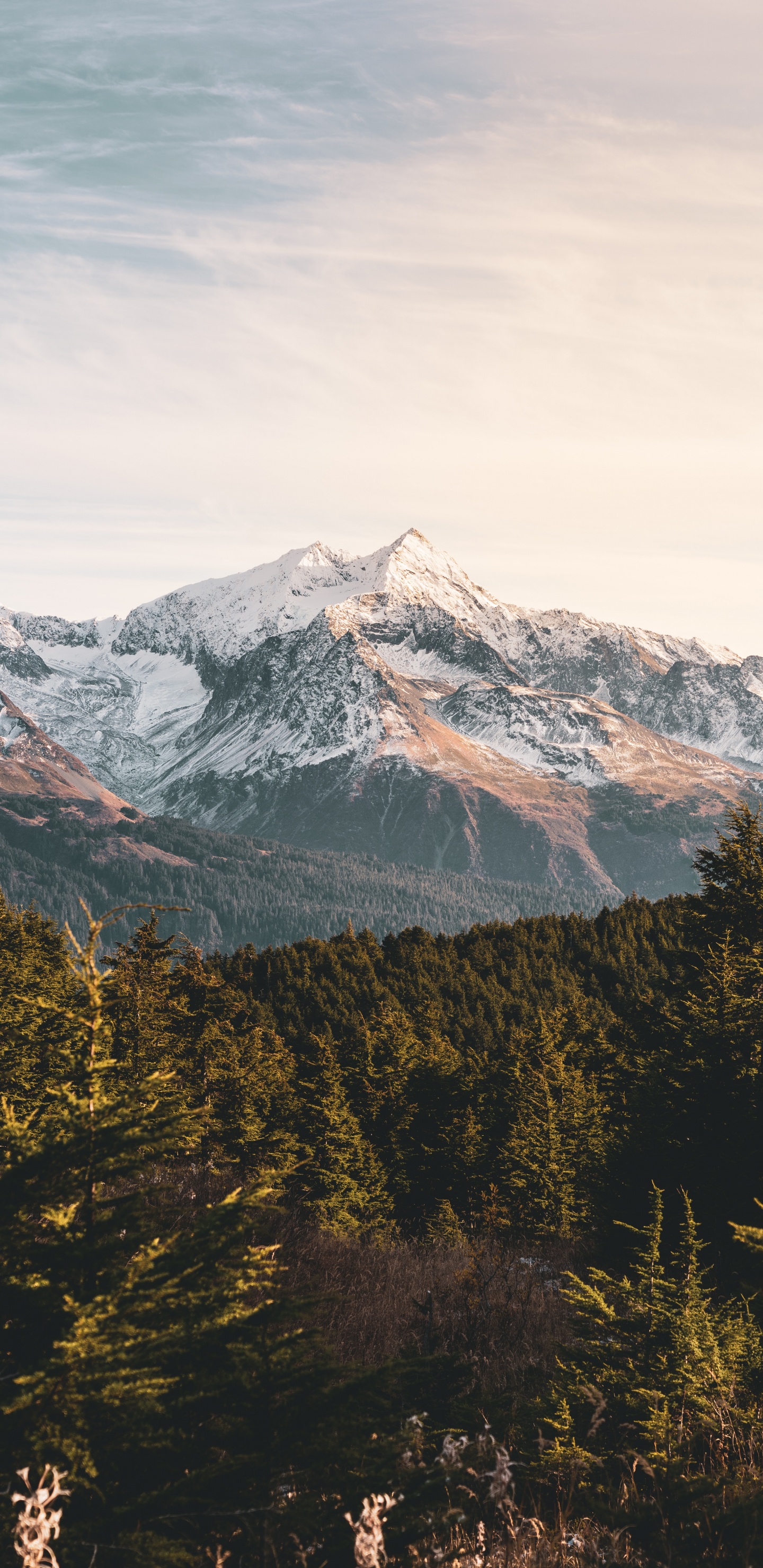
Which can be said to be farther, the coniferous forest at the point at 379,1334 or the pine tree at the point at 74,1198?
→ the pine tree at the point at 74,1198

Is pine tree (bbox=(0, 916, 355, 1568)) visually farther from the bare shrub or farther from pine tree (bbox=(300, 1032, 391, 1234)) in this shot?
pine tree (bbox=(300, 1032, 391, 1234))

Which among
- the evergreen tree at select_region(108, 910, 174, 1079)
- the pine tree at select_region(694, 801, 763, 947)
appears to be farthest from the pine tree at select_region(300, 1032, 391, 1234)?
the pine tree at select_region(694, 801, 763, 947)

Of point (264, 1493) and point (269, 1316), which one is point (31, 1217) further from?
point (264, 1493)

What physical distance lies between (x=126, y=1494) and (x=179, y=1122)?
1680 mm

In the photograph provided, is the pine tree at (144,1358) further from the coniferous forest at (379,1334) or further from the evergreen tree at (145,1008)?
the evergreen tree at (145,1008)

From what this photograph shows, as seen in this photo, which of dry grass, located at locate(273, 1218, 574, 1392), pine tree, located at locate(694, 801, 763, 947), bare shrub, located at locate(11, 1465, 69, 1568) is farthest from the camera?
pine tree, located at locate(694, 801, 763, 947)

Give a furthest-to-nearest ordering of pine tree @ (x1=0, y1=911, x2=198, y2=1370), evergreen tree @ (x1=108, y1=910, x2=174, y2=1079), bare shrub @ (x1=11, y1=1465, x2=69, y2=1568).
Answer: evergreen tree @ (x1=108, y1=910, x2=174, y2=1079), pine tree @ (x1=0, y1=911, x2=198, y2=1370), bare shrub @ (x1=11, y1=1465, x2=69, y2=1568)

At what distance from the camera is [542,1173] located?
110 feet

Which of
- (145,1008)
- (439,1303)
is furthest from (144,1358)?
(145,1008)

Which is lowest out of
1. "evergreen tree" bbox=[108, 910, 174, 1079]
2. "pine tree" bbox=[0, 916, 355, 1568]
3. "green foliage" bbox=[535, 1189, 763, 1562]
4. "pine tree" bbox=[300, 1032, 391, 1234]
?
"pine tree" bbox=[300, 1032, 391, 1234]

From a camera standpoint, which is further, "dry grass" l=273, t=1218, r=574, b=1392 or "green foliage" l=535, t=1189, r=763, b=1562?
"dry grass" l=273, t=1218, r=574, b=1392

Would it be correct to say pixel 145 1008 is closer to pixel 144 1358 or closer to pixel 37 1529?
pixel 144 1358

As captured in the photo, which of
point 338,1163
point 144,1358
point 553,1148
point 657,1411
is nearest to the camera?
point 144,1358

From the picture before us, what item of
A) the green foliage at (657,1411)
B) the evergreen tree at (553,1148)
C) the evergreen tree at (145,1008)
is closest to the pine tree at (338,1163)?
the evergreen tree at (553,1148)
